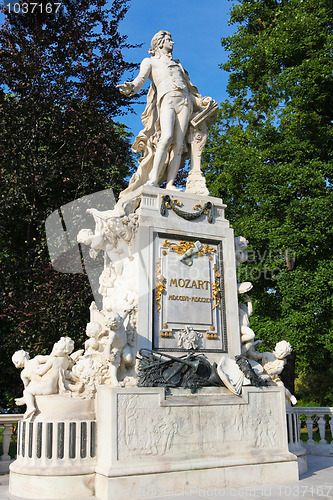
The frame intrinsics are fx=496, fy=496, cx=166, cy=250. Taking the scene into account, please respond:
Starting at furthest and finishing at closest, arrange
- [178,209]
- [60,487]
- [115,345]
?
[178,209] < [115,345] < [60,487]

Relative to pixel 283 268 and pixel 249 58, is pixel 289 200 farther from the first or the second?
pixel 249 58

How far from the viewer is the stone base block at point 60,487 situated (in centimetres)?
588

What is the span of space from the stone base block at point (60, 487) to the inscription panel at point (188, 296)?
196 cm

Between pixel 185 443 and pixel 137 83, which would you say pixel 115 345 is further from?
pixel 137 83

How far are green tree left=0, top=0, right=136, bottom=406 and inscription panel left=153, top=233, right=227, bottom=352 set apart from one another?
6.27 meters

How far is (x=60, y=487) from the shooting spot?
5.89m

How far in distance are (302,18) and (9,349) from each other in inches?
528

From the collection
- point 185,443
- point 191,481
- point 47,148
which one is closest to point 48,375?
point 185,443

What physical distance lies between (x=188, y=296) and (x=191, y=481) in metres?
2.59

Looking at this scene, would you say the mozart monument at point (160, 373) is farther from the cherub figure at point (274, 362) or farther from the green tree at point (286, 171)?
the green tree at point (286, 171)

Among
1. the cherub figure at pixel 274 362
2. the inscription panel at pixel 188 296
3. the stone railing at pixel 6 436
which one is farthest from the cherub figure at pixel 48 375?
the cherub figure at pixel 274 362

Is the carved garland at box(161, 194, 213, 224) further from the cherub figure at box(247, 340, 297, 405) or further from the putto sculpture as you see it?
the cherub figure at box(247, 340, 297, 405)

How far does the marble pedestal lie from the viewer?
579cm

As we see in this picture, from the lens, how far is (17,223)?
1600cm
